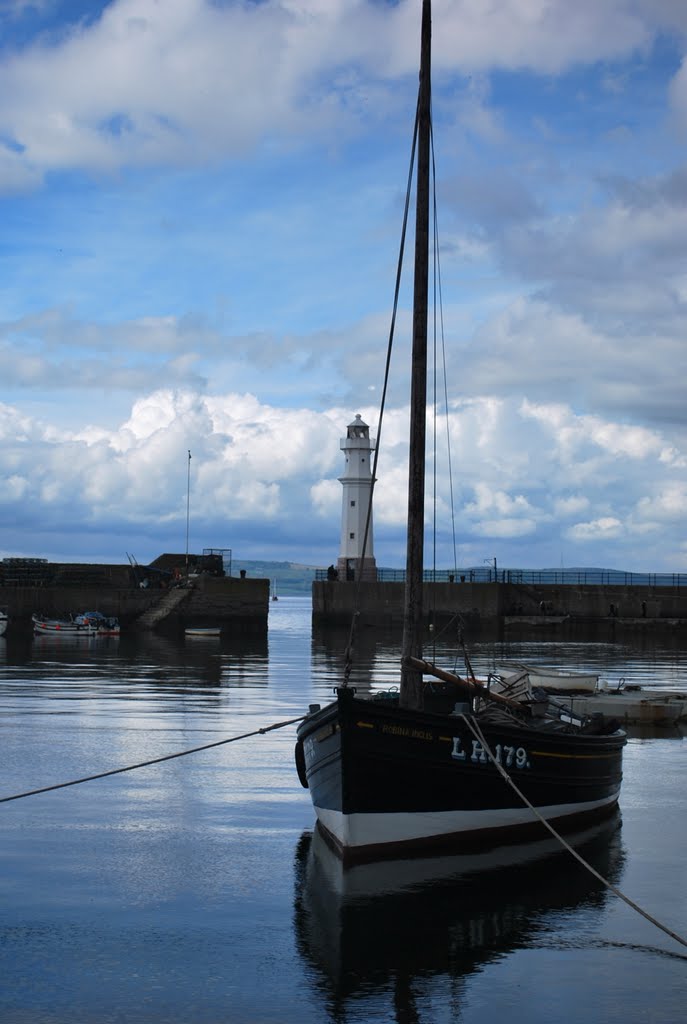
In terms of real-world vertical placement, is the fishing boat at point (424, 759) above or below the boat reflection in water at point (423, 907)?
above

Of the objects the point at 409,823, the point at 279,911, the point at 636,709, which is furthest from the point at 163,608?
the point at 279,911

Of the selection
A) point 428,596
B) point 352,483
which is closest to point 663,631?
point 428,596

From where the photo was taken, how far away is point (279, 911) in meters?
11.5

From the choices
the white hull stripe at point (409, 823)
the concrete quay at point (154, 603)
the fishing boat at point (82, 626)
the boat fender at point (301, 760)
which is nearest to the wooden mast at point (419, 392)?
the boat fender at point (301, 760)

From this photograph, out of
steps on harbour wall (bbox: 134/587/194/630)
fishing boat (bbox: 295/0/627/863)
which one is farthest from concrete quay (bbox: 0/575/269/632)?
fishing boat (bbox: 295/0/627/863)

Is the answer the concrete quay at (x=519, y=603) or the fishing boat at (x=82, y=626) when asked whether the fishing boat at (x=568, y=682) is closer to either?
the fishing boat at (x=82, y=626)

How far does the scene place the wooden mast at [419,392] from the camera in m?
14.8

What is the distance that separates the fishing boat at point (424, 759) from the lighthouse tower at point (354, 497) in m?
61.6

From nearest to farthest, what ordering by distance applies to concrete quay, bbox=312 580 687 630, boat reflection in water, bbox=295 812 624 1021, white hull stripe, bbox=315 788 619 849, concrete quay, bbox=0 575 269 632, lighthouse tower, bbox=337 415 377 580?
boat reflection in water, bbox=295 812 624 1021
white hull stripe, bbox=315 788 619 849
concrete quay, bbox=0 575 269 632
concrete quay, bbox=312 580 687 630
lighthouse tower, bbox=337 415 377 580

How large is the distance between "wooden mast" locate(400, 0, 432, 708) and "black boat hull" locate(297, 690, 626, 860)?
1.52 m

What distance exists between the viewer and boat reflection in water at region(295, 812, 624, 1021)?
32.0 ft

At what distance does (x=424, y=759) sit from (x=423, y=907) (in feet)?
5.99

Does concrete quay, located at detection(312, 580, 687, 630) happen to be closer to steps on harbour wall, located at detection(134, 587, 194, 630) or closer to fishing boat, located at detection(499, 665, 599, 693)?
steps on harbour wall, located at detection(134, 587, 194, 630)

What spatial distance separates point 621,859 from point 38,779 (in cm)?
889
